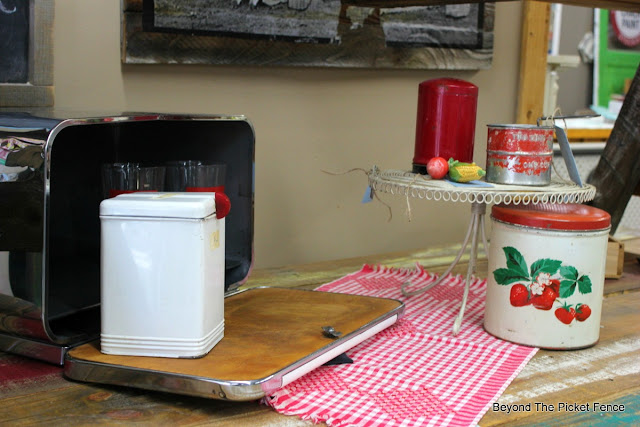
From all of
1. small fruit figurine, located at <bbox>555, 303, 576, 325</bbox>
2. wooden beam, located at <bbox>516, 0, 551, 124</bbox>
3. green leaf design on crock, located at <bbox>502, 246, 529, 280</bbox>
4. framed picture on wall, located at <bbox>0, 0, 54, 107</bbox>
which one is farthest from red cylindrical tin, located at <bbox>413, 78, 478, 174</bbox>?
wooden beam, located at <bbox>516, 0, 551, 124</bbox>

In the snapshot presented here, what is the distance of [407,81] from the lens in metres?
2.04

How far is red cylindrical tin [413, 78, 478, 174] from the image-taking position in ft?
4.53

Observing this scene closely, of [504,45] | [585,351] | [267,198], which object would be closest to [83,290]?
[267,198]

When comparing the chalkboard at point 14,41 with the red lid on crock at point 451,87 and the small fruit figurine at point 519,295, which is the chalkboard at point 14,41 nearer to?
the red lid on crock at point 451,87

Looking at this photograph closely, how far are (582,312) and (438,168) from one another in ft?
1.10

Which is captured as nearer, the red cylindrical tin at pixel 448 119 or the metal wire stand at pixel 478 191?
the metal wire stand at pixel 478 191

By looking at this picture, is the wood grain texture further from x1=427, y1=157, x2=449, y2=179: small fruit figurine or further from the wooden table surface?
x1=427, y1=157, x2=449, y2=179: small fruit figurine

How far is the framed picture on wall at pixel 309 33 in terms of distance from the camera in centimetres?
157

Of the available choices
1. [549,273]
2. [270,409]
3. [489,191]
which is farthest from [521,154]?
[270,409]

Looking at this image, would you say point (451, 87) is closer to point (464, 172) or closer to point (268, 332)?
point (464, 172)

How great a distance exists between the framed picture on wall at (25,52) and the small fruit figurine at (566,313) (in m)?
1.02

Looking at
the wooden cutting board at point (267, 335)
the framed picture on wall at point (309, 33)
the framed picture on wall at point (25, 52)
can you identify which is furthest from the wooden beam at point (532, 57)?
the framed picture on wall at point (25, 52)

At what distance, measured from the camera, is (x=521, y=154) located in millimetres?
1266

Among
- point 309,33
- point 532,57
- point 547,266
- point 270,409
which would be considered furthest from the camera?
point 532,57
